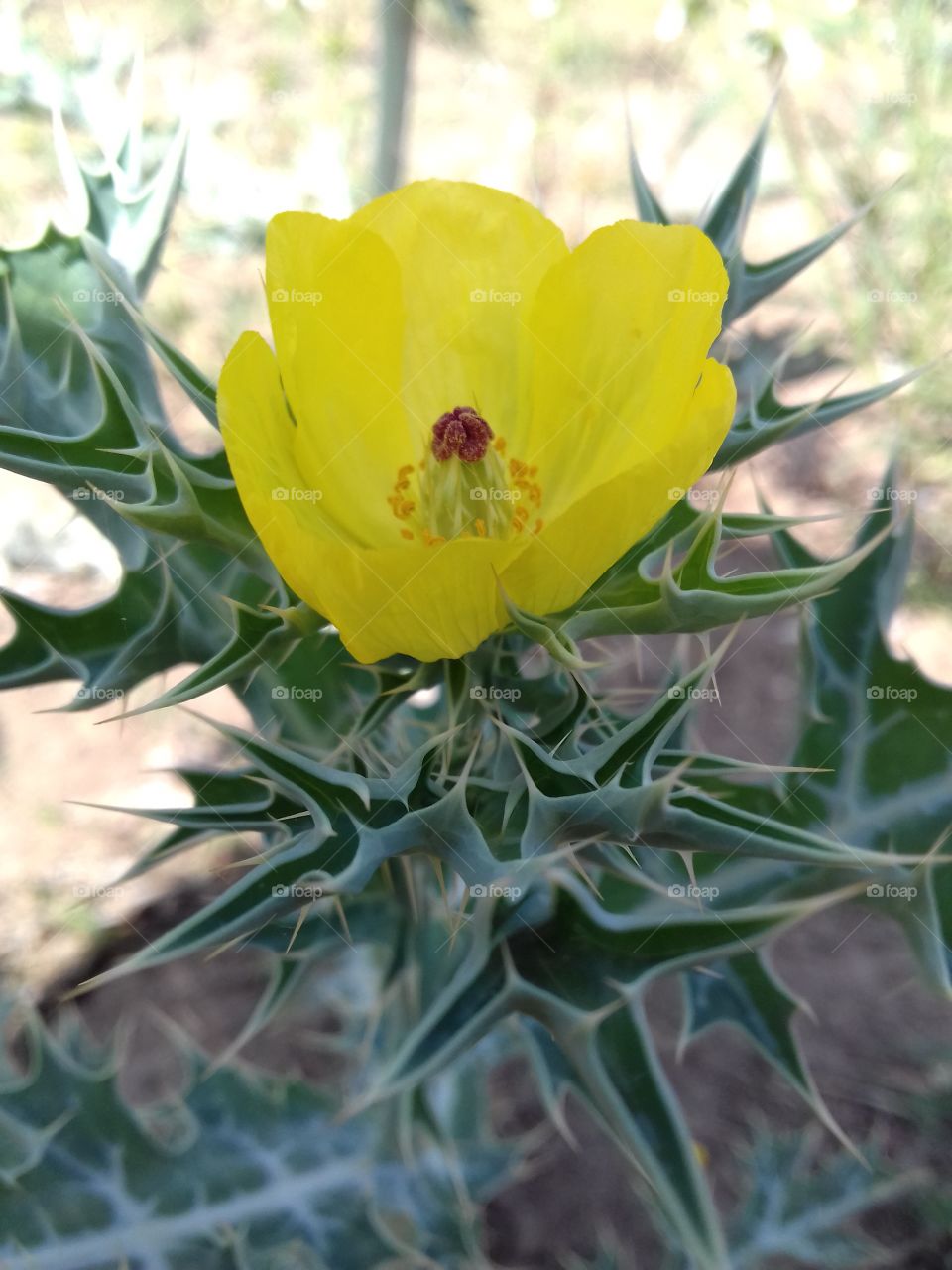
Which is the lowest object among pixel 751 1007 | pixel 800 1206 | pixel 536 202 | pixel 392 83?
pixel 800 1206

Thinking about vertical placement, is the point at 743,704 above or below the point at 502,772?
above

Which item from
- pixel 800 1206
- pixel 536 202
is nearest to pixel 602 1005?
pixel 536 202

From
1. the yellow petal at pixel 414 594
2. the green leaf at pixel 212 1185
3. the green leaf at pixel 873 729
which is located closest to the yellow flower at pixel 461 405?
the yellow petal at pixel 414 594

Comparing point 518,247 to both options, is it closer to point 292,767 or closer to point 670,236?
point 670,236

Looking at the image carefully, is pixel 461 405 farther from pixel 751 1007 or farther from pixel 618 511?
pixel 751 1007

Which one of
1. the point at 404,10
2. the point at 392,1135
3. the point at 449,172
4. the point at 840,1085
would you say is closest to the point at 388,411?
the point at 392,1135

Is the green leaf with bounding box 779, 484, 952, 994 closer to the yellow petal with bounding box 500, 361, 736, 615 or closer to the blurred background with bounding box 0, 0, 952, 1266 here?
the blurred background with bounding box 0, 0, 952, 1266
